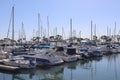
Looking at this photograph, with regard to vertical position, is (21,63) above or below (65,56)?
below

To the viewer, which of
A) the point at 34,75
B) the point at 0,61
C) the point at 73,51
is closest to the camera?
the point at 34,75

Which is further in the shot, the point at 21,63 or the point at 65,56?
the point at 65,56

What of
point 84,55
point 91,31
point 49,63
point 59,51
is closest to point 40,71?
point 49,63

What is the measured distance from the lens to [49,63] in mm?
30922

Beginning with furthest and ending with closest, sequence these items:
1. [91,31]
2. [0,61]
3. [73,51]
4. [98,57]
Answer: [91,31]
[98,57]
[73,51]
[0,61]

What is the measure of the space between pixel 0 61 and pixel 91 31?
142 ft

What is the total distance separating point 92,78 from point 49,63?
927cm

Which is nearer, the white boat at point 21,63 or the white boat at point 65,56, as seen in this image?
the white boat at point 21,63

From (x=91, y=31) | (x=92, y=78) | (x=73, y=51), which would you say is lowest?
(x=92, y=78)

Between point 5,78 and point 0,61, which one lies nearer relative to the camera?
point 5,78

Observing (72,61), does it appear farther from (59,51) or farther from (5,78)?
(5,78)

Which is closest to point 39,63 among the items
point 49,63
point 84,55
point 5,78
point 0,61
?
point 49,63

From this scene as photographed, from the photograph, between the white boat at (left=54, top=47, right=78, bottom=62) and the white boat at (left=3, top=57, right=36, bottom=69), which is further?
the white boat at (left=54, top=47, right=78, bottom=62)

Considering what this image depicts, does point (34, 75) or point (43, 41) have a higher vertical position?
point (43, 41)
